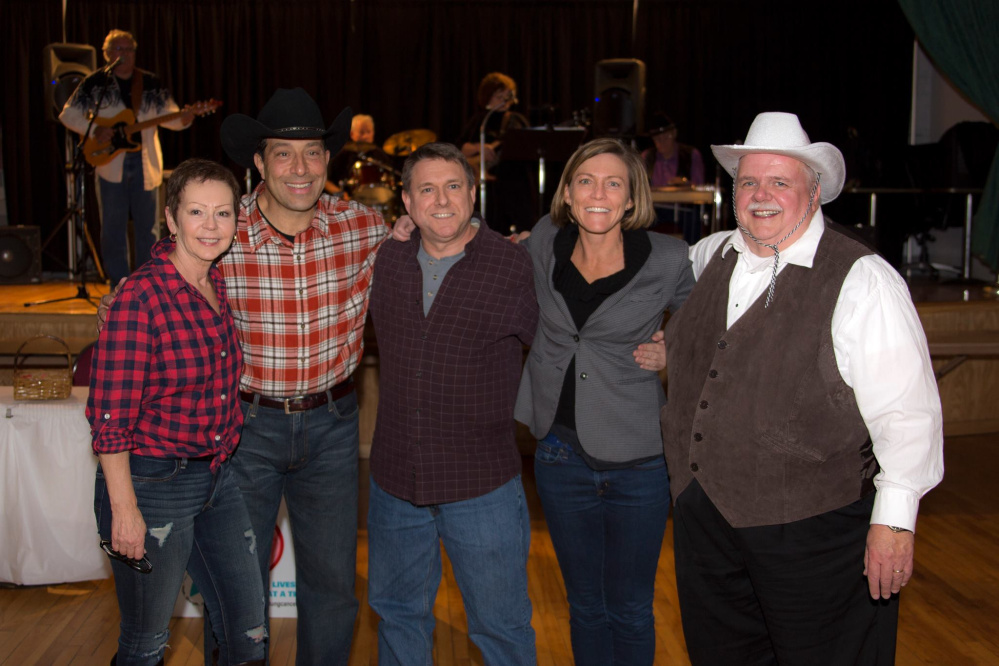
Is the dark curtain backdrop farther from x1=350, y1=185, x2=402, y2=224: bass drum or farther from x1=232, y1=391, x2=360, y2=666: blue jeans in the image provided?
x1=232, y1=391, x2=360, y2=666: blue jeans

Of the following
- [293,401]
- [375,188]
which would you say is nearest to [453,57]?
[375,188]

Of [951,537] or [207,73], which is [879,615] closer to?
[951,537]

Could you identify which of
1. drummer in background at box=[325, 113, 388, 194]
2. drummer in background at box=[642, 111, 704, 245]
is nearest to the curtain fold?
drummer in background at box=[642, 111, 704, 245]

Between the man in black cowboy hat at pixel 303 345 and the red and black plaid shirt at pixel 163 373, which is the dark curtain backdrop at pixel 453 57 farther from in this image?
the red and black plaid shirt at pixel 163 373

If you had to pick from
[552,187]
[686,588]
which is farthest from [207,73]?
[686,588]

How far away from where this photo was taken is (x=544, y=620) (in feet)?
11.1

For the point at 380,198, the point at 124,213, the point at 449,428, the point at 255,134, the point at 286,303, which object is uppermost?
the point at 255,134

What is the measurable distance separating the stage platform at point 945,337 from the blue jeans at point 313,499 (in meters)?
2.50

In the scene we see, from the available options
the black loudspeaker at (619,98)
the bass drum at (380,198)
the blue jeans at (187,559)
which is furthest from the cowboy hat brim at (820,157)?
the bass drum at (380,198)

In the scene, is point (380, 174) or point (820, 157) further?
point (380, 174)

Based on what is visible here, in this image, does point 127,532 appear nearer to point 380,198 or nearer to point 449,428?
point 449,428

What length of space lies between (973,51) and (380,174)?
5284 mm

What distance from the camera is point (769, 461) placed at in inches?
76.2

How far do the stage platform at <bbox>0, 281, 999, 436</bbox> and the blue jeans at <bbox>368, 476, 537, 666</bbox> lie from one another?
275cm
